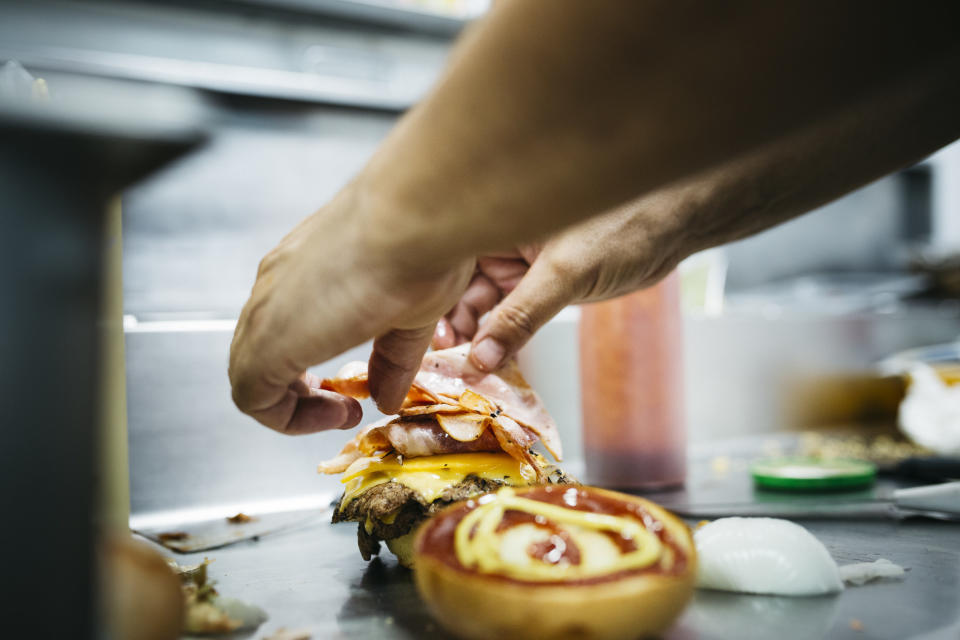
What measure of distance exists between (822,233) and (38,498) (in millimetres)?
4234

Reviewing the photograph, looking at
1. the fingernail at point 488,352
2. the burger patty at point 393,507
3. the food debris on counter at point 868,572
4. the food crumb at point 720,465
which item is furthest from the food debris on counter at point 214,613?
the food crumb at point 720,465

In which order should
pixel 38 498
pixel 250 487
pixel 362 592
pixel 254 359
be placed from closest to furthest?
pixel 38 498
pixel 254 359
pixel 362 592
pixel 250 487

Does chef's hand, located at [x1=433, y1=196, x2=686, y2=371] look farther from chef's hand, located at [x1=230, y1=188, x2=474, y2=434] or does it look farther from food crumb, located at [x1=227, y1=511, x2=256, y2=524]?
food crumb, located at [x1=227, y1=511, x2=256, y2=524]

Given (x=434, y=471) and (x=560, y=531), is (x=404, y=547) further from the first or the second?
(x=560, y=531)

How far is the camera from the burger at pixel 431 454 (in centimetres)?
77

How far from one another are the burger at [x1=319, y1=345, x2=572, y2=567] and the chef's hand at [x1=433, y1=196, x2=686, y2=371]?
0.07m

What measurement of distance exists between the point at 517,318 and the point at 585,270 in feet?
0.39

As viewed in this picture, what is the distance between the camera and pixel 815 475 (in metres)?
1.22

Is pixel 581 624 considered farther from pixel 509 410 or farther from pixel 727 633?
pixel 509 410

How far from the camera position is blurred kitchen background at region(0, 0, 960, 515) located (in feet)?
3.98

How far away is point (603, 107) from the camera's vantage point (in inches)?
14.8

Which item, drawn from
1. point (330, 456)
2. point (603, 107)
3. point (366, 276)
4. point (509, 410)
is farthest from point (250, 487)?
point (603, 107)

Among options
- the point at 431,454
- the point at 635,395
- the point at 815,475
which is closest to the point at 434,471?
the point at 431,454

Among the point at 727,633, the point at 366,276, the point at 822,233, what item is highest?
Result: the point at 822,233
